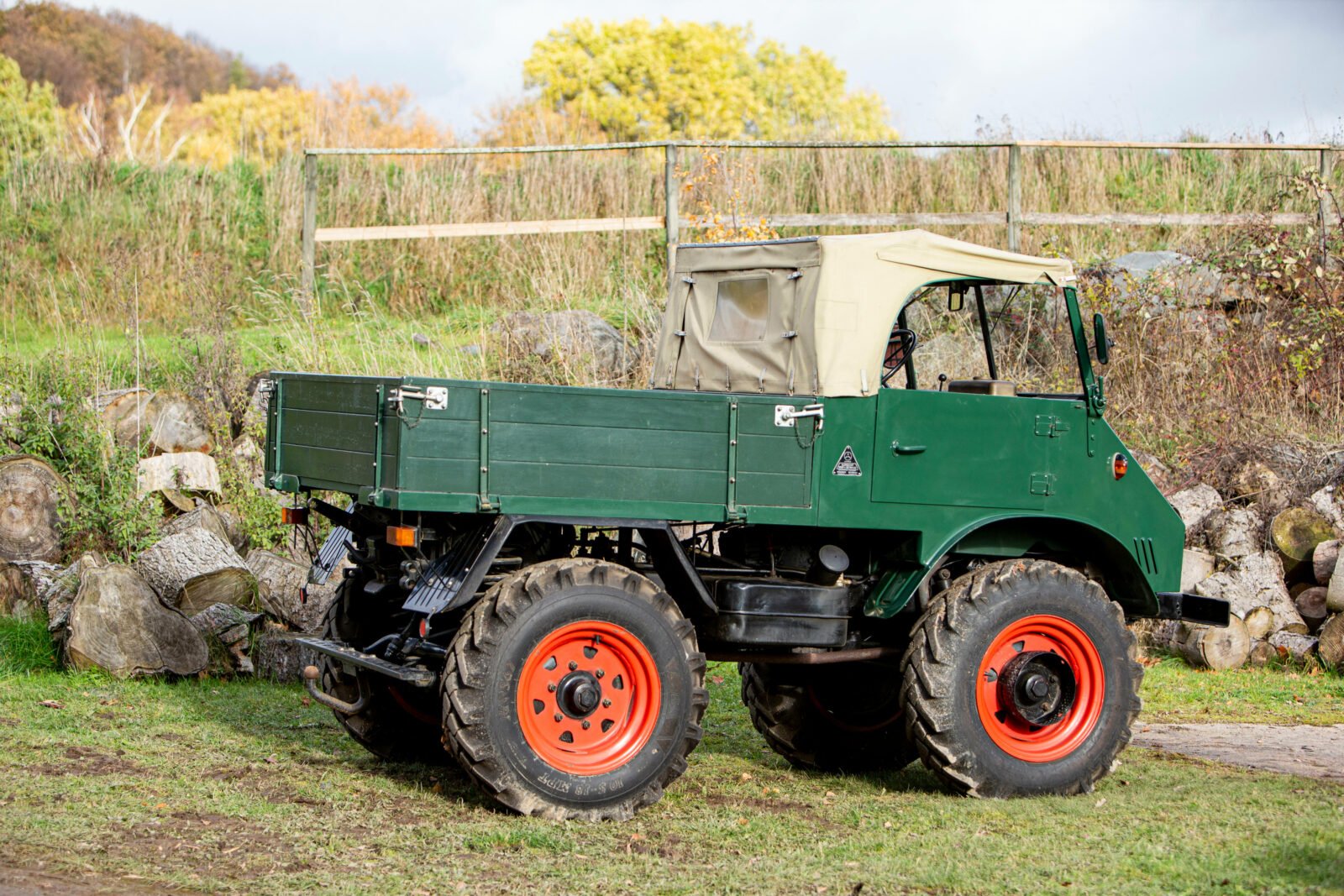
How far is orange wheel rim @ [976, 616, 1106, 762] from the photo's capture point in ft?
22.7

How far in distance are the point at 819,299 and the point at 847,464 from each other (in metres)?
0.82

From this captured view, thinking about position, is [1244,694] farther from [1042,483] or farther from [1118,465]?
[1042,483]

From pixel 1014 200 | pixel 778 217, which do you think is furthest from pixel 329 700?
pixel 1014 200

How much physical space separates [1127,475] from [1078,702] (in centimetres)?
115

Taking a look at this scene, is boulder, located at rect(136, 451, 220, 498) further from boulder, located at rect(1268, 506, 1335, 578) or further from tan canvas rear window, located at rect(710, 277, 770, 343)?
boulder, located at rect(1268, 506, 1335, 578)

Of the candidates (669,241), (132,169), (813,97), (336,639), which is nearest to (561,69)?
(813,97)

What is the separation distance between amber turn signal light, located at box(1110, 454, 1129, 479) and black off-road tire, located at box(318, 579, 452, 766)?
3.52m

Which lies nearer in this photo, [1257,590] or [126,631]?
[126,631]

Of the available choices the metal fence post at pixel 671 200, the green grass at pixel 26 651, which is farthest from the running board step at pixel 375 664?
the metal fence post at pixel 671 200

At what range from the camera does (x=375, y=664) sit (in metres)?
6.24

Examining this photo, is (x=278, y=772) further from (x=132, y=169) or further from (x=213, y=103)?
(x=213, y=103)

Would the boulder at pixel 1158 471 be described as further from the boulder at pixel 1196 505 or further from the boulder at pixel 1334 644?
the boulder at pixel 1334 644

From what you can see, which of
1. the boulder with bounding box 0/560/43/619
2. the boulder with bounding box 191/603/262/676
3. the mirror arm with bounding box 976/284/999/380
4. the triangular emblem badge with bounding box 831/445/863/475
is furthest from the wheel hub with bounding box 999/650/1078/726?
the boulder with bounding box 0/560/43/619

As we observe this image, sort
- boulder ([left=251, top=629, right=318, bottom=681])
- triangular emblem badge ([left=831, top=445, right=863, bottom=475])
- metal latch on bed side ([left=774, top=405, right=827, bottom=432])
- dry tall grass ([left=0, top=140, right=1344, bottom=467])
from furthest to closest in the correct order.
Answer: dry tall grass ([left=0, top=140, right=1344, bottom=467]) → boulder ([left=251, top=629, right=318, bottom=681]) → triangular emblem badge ([left=831, top=445, right=863, bottom=475]) → metal latch on bed side ([left=774, top=405, right=827, bottom=432])
